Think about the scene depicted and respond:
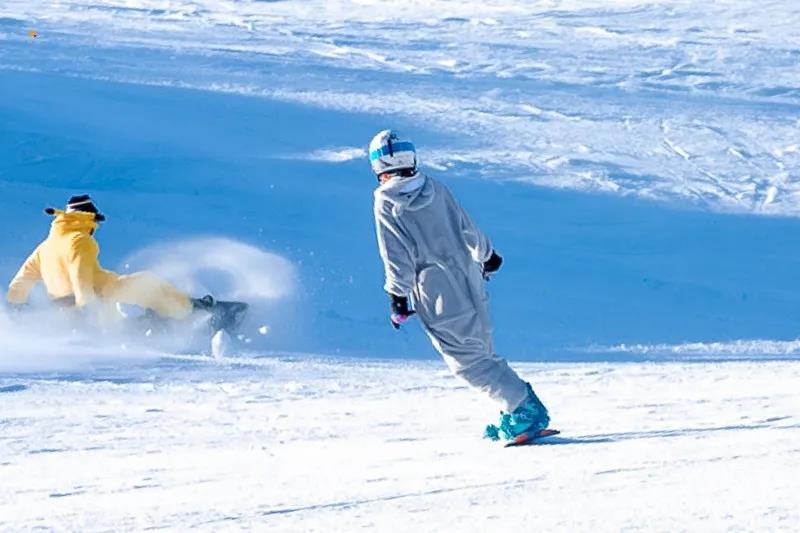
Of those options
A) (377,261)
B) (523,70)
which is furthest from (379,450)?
(523,70)

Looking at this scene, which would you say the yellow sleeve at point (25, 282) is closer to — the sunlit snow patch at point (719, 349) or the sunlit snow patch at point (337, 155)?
the sunlit snow patch at point (719, 349)

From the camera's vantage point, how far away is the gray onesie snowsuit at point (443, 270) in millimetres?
5934

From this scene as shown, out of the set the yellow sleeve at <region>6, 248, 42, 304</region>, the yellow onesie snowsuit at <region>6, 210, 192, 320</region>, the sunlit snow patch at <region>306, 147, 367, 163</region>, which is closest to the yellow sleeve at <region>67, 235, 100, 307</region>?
the yellow onesie snowsuit at <region>6, 210, 192, 320</region>

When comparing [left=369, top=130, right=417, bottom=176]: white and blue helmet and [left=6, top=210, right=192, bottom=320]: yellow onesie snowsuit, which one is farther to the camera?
[left=6, top=210, right=192, bottom=320]: yellow onesie snowsuit

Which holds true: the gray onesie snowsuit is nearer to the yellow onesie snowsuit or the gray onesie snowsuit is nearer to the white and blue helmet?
the white and blue helmet

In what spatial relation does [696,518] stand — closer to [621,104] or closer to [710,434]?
[710,434]

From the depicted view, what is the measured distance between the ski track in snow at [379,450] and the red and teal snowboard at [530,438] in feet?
0.25

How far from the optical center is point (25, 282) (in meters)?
10.5

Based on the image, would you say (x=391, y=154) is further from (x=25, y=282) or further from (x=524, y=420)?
(x=25, y=282)

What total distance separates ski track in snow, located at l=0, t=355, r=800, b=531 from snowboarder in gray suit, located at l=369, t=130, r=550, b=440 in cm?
34

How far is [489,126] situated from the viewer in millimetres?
18656

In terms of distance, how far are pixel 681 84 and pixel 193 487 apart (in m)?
18.6

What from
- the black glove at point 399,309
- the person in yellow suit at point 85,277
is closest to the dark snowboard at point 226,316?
the person in yellow suit at point 85,277

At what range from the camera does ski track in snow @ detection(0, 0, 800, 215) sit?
55.7 feet
